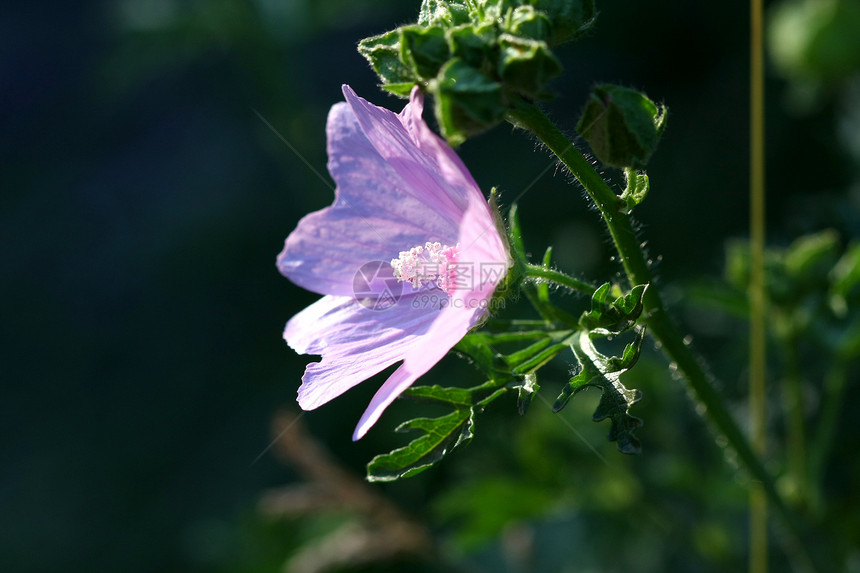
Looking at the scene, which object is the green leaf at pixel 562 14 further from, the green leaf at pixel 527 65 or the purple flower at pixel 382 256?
the purple flower at pixel 382 256

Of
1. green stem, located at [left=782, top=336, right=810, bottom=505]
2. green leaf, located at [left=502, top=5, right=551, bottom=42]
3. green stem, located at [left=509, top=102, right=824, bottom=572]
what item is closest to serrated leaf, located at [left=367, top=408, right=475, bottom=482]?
green stem, located at [left=509, top=102, right=824, bottom=572]

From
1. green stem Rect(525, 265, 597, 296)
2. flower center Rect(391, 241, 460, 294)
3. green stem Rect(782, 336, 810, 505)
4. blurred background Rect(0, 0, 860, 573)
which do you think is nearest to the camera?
green stem Rect(525, 265, 597, 296)

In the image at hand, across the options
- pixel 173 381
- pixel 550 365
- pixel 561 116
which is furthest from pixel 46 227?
pixel 550 365

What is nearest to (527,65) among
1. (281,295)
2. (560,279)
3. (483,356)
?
(560,279)

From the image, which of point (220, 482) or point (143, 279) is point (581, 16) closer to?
point (220, 482)

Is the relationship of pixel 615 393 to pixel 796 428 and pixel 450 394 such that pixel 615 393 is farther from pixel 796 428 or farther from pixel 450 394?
pixel 796 428

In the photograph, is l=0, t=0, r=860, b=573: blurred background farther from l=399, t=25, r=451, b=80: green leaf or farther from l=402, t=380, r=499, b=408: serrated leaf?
l=399, t=25, r=451, b=80: green leaf

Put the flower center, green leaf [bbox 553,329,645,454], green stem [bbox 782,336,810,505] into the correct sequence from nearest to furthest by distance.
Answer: green leaf [bbox 553,329,645,454]
the flower center
green stem [bbox 782,336,810,505]
